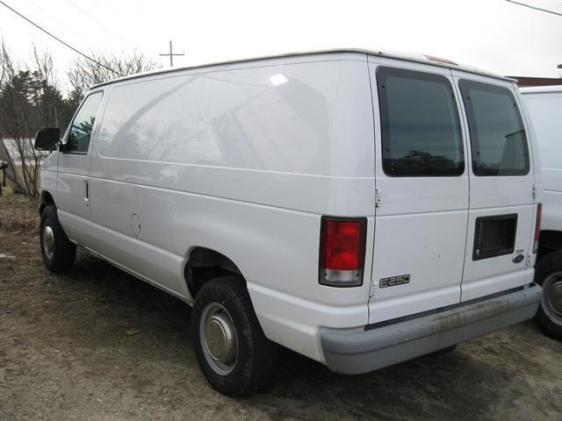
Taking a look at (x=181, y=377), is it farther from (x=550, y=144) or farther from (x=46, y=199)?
(x=550, y=144)

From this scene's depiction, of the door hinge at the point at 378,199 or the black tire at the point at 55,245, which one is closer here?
the door hinge at the point at 378,199

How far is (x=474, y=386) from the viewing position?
3.76 m

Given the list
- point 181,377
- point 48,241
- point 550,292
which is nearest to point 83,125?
point 48,241

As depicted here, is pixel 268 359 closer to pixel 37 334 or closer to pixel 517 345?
pixel 37 334

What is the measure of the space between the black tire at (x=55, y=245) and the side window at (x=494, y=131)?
175 inches

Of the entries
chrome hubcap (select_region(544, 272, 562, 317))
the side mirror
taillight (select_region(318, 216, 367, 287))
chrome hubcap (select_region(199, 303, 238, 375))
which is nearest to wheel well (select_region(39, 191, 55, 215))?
the side mirror

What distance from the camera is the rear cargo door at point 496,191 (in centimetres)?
323

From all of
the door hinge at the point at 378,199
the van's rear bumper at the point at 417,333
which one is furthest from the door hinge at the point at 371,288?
the door hinge at the point at 378,199

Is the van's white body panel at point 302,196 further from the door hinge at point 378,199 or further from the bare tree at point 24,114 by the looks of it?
the bare tree at point 24,114

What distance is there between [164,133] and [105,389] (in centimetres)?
179

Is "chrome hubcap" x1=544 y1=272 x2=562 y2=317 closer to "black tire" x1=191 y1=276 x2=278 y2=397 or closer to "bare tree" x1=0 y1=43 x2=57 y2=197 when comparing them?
"black tire" x1=191 y1=276 x2=278 y2=397

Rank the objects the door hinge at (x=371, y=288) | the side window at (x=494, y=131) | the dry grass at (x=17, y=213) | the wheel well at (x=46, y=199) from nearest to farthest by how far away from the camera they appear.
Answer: the door hinge at (x=371, y=288) < the side window at (x=494, y=131) < the wheel well at (x=46, y=199) < the dry grass at (x=17, y=213)

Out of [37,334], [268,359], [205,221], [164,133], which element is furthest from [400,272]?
[37,334]

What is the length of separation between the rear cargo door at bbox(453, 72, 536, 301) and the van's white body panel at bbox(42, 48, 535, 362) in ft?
0.05
